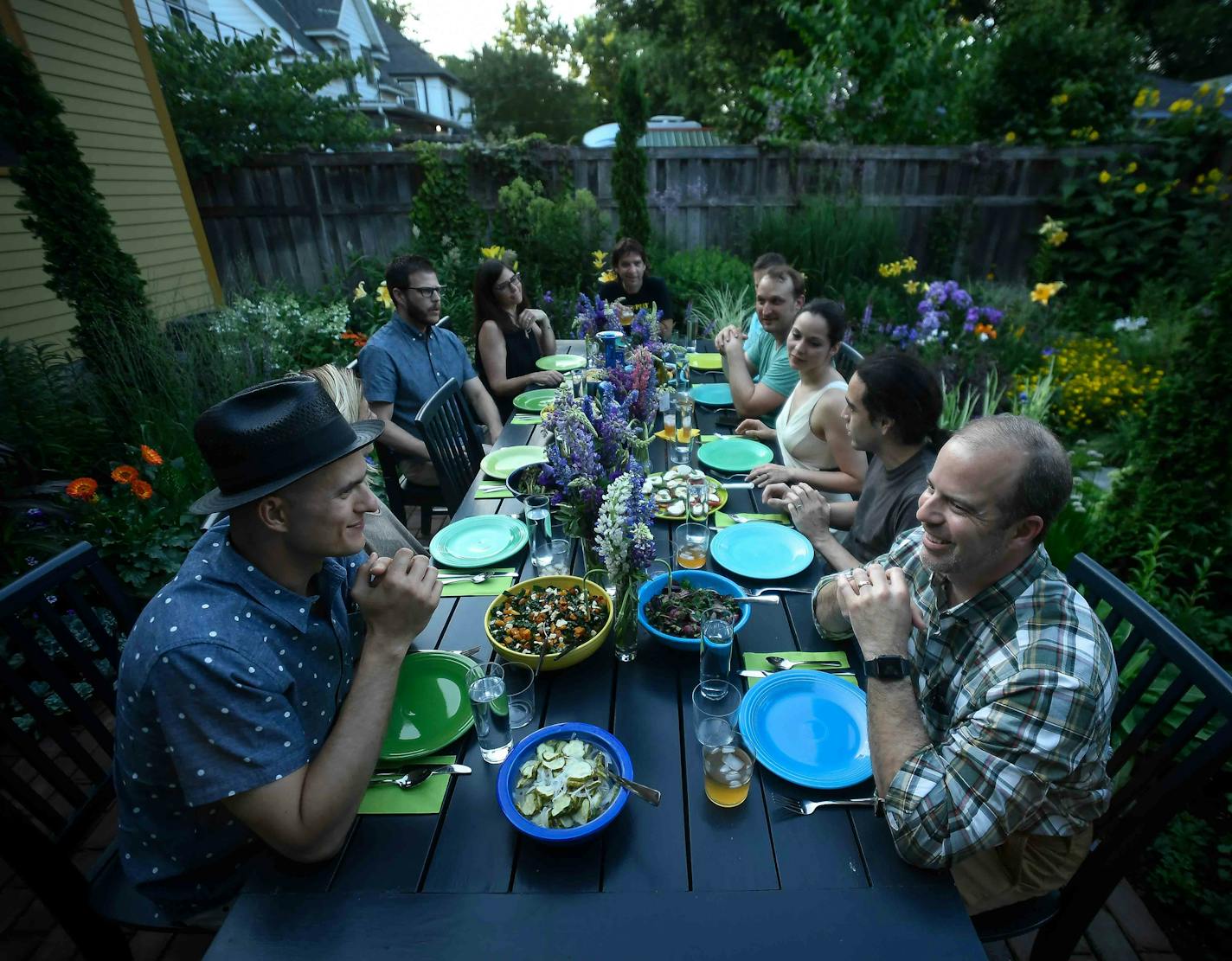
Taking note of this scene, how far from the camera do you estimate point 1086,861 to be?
153 centimetres

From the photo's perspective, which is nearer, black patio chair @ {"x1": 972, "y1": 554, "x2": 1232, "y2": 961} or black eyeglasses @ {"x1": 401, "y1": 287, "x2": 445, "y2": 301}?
black patio chair @ {"x1": 972, "y1": 554, "x2": 1232, "y2": 961}

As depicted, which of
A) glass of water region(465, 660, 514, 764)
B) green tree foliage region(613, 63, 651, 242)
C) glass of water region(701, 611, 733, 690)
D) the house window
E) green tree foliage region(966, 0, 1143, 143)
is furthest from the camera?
the house window

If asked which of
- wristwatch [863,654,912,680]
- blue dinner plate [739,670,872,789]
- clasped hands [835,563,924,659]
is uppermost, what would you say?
clasped hands [835,563,924,659]

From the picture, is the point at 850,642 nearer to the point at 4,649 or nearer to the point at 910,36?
the point at 4,649

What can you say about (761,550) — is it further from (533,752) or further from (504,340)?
(504,340)

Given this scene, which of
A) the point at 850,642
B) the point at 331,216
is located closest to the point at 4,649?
the point at 850,642

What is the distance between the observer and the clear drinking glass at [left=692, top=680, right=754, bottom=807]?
134 cm

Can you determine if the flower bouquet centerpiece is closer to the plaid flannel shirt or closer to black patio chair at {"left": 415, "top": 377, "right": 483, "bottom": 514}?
the plaid flannel shirt

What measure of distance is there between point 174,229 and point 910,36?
1106 cm

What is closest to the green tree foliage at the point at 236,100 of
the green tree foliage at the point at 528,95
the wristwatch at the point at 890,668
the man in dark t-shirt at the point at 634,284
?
the man in dark t-shirt at the point at 634,284

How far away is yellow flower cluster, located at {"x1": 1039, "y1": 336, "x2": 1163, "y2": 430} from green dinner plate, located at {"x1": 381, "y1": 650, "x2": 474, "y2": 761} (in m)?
5.17

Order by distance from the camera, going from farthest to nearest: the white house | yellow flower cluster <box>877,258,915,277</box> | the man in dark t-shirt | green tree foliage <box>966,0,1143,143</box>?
the white house, green tree foliage <box>966,0,1143,143</box>, yellow flower cluster <box>877,258,915,277</box>, the man in dark t-shirt

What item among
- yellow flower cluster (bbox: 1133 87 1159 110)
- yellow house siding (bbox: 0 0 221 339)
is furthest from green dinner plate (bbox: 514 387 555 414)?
yellow flower cluster (bbox: 1133 87 1159 110)

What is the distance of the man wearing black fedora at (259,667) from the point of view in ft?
3.92
